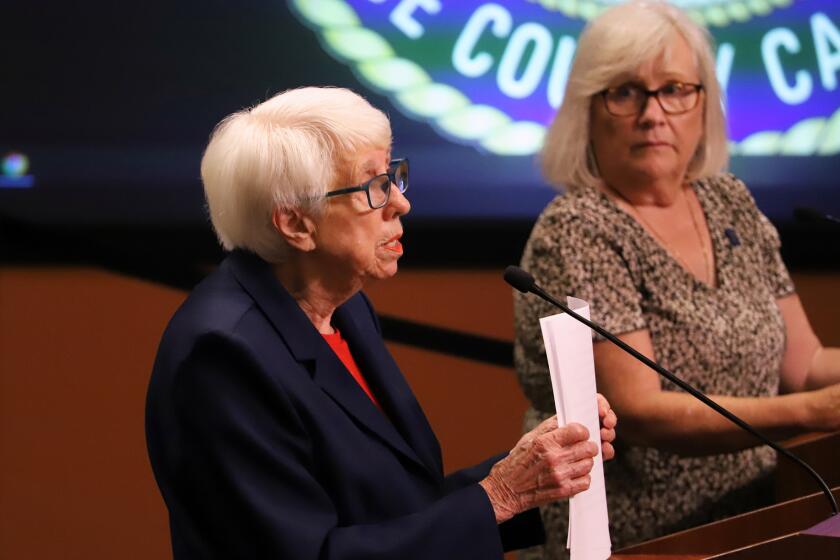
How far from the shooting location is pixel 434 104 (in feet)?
10.9

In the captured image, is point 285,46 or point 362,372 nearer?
point 362,372

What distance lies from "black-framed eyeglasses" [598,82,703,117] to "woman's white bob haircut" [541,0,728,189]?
0.03 m

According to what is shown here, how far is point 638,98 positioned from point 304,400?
1.02 m

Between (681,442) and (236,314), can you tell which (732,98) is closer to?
(681,442)

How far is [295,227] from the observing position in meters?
1.72

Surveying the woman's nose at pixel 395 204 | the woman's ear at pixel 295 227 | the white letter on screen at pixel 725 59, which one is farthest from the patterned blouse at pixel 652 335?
the white letter on screen at pixel 725 59

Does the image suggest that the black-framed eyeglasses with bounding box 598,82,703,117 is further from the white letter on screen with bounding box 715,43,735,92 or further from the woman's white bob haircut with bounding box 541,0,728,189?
the white letter on screen with bounding box 715,43,735,92

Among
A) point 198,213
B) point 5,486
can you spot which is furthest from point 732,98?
point 5,486

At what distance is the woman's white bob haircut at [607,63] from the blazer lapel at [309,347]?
0.80 m

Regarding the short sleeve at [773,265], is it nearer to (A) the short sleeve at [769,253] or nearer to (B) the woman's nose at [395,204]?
(A) the short sleeve at [769,253]

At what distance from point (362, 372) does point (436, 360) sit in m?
1.59

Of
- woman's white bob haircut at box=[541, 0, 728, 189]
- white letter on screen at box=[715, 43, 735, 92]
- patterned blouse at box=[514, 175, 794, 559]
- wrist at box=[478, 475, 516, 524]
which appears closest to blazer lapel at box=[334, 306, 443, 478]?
wrist at box=[478, 475, 516, 524]

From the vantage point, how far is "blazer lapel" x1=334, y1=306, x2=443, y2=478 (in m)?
1.82

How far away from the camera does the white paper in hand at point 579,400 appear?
1.54 metres
